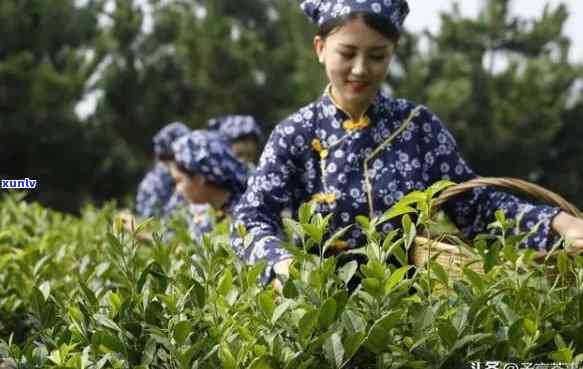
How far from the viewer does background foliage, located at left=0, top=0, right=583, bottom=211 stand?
14.7m

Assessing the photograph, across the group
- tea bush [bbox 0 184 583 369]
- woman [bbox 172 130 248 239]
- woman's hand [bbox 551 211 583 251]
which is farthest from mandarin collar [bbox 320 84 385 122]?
woman [bbox 172 130 248 239]

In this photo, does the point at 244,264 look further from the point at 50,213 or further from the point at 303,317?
the point at 50,213

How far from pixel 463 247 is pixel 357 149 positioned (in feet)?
2.36

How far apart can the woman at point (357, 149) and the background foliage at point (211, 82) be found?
1159cm

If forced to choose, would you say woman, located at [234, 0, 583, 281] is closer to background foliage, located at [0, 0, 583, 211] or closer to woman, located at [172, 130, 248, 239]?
woman, located at [172, 130, 248, 239]

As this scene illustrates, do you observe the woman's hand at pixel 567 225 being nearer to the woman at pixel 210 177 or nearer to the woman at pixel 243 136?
the woman at pixel 210 177

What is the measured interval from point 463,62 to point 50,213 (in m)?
14.8

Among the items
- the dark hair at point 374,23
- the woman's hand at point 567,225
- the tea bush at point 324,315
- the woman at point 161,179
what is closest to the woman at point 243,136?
the woman at point 161,179

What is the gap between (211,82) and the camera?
17.5 m

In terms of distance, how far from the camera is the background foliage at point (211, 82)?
14688 mm

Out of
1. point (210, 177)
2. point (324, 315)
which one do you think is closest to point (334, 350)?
point (324, 315)

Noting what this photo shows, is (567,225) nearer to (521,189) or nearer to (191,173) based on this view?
(521,189)

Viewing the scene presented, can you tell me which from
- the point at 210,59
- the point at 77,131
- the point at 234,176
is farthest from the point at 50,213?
the point at 210,59

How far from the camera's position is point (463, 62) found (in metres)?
19.2
